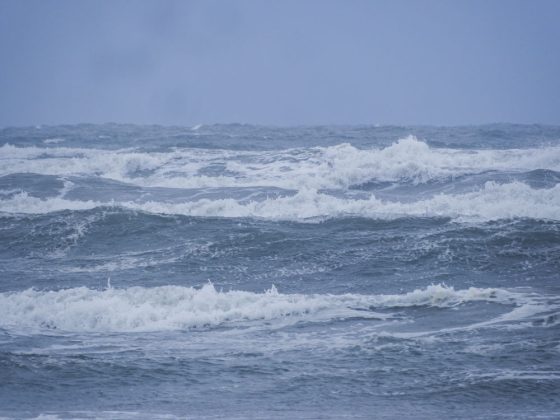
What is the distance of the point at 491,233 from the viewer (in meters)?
14.3

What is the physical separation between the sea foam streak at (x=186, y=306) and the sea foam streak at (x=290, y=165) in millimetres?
12302

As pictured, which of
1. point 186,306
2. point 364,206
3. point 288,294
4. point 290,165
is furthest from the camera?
point 290,165

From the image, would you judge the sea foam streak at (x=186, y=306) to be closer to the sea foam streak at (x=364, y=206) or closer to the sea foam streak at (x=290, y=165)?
the sea foam streak at (x=364, y=206)

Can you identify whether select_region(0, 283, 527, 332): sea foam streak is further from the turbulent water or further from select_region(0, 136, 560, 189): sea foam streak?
select_region(0, 136, 560, 189): sea foam streak

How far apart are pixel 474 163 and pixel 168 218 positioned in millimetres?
13919

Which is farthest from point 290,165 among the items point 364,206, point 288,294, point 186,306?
point 186,306

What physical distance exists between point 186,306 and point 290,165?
671 inches

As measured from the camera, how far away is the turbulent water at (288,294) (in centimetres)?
693

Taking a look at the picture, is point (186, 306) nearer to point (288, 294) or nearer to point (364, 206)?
point (288, 294)

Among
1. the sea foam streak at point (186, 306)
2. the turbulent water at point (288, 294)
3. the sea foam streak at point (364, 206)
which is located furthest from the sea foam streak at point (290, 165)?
the sea foam streak at point (186, 306)

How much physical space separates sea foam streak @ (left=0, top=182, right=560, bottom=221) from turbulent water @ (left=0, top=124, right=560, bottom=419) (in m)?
0.09

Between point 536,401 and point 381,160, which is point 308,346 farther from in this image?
point 381,160

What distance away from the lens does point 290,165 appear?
2698 centimetres

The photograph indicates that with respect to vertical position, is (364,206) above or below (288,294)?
above
